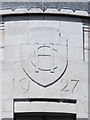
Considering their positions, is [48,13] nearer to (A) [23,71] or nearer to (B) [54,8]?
(B) [54,8]

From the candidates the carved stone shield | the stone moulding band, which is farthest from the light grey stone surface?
the stone moulding band

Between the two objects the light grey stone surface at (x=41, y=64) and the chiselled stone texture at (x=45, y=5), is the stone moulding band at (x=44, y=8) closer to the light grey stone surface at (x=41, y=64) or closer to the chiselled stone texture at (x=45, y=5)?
the chiselled stone texture at (x=45, y=5)

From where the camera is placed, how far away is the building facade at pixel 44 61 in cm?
2478

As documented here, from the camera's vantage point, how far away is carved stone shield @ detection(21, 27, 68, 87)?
2477 centimetres

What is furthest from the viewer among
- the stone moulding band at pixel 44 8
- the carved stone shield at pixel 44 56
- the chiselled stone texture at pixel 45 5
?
the chiselled stone texture at pixel 45 5

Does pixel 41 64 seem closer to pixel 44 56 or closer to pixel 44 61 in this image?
pixel 44 61

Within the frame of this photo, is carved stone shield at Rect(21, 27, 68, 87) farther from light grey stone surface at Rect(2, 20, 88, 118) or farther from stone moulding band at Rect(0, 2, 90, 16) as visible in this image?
stone moulding band at Rect(0, 2, 90, 16)

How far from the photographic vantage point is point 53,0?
25469 mm

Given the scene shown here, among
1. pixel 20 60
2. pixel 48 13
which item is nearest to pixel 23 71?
pixel 20 60

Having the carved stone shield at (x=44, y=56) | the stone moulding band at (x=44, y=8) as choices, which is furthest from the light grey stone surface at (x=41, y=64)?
the stone moulding band at (x=44, y=8)

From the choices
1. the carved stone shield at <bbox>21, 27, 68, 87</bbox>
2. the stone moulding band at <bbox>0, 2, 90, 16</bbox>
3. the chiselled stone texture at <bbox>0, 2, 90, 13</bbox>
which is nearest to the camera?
the carved stone shield at <bbox>21, 27, 68, 87</bbox>

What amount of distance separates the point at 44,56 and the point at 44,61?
0.54ft

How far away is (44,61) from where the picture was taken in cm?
2473

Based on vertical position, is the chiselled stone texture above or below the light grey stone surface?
above
